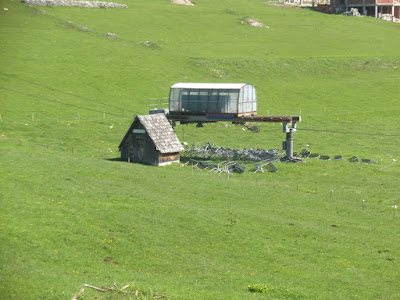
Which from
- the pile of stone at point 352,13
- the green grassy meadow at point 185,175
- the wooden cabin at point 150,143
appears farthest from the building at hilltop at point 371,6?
the wooden cabin at point 150,143

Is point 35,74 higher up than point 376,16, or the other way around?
point 376,16

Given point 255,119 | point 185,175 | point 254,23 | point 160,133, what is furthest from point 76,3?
point 185,175

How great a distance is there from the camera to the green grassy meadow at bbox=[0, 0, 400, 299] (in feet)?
112

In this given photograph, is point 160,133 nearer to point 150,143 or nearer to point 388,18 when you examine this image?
point 150,143

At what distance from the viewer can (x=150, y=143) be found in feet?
206

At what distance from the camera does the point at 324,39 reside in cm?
13588

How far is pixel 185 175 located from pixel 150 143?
651 cm

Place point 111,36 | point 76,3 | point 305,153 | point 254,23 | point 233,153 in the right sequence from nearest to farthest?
point 233,153, point 305,153, point 111,36, point 76,3, point 254,23

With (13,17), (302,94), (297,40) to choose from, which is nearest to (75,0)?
(13,17)

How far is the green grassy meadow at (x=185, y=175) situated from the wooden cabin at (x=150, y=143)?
1378 mm

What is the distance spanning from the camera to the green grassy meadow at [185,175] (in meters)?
34.0

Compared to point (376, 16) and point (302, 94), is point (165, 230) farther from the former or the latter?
point (376, 16)

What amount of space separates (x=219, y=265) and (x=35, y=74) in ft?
219

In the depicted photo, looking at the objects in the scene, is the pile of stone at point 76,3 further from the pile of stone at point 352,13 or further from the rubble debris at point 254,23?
the pile of stone at point 352,13
